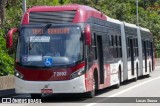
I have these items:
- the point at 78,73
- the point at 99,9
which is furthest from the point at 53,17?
the point at 99,9

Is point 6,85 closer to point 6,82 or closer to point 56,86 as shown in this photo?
point 6,82

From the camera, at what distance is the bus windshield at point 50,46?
17.4 m

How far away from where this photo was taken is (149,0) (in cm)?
9125

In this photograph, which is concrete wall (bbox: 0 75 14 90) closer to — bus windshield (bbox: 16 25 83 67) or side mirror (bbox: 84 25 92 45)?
bus windshield (bbox: 16 25 83 67)


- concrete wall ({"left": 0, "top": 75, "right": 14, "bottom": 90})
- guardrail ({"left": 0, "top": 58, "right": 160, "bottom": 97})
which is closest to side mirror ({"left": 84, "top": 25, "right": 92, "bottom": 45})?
guardrail ({"left": 0, "top": 58, "right": 160, "bottom": 97})

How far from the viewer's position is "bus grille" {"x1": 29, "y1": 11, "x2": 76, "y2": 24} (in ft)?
59.0

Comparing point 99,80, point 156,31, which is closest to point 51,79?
point 99,80

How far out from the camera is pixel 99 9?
5509 cm

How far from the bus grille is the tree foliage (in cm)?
821

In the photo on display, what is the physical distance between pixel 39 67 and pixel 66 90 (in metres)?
1.13

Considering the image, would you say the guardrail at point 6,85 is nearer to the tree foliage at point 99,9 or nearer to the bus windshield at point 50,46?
the tree foliage at point 99,9

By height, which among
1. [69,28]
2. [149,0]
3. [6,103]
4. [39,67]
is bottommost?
[6,103]

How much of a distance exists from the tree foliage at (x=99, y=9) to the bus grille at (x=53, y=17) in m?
8.21

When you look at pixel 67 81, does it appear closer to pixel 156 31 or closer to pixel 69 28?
pixel 69 28
